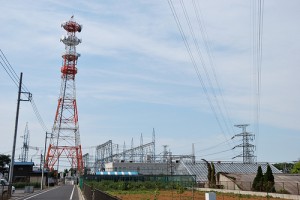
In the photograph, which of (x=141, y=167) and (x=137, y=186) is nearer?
(x=137, y=186)

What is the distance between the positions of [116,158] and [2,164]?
40472 mm

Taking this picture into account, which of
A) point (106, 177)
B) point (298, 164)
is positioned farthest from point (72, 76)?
point (298, 164)

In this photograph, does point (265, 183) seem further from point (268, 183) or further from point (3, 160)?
point (3, 160)

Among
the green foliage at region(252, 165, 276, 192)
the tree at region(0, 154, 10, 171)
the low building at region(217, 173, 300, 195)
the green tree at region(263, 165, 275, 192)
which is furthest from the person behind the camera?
the tree at region(0, 154, 10, 171)

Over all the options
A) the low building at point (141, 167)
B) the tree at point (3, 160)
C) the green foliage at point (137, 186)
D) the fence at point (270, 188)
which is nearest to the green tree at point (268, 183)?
the fence at point (270, 188)

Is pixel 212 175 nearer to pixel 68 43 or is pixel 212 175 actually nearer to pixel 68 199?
pixel 68 199

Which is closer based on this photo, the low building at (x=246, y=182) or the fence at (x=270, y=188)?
the fence at (x=270, y=188)

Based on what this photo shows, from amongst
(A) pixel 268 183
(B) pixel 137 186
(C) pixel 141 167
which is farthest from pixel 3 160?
(A) pixel 268 183

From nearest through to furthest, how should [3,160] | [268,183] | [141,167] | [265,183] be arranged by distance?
[268,183]
[265,183]
[3,160]
[141,167]

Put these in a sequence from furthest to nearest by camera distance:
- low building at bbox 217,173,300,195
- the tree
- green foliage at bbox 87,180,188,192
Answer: the tree
green foliage at bbox 87,180,188,192
low building at bbox 217,173,300,195

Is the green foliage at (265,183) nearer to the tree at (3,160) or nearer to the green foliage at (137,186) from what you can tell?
the green foliage at (137,186)

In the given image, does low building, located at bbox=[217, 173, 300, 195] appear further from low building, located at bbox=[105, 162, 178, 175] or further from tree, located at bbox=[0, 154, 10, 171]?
tree, located at bbox=[0, 154, 10, 171]

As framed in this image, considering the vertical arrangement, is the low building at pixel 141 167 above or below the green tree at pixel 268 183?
above

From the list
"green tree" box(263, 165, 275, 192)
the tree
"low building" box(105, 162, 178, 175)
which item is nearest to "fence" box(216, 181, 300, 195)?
"green tree" box(263, 165, 275, 192)
